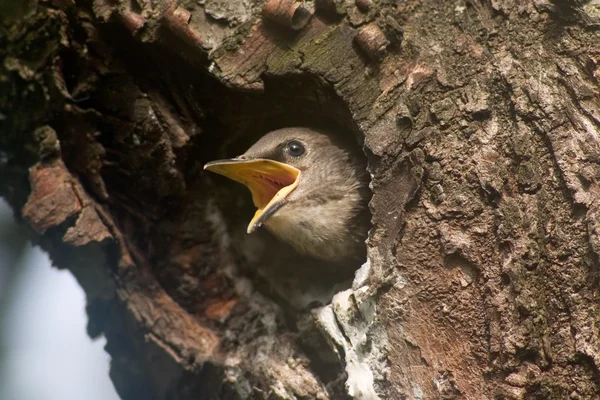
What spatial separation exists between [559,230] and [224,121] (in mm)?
1628

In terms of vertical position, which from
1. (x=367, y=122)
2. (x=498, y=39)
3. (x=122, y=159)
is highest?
(x=498, y=39)

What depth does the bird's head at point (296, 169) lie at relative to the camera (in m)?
2.87

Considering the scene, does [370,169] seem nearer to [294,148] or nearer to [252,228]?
[252,228]

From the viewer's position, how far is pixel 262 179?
2977mm

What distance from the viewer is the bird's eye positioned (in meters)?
2.96

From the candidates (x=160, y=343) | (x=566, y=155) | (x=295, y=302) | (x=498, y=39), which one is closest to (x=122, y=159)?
(x=160, y=343)

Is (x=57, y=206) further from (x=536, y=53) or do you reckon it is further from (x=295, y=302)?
(x=536, y=53)

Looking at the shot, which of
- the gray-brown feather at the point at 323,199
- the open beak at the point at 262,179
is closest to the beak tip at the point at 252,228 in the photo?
the open beak at the point at 262,179

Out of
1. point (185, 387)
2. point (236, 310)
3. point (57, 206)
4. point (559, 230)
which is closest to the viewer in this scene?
point (559, 230)

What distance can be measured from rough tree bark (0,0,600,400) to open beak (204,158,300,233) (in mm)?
209

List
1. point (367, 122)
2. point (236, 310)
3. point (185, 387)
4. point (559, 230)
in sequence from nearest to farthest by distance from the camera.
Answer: point (559, 230), point (367, 122), point (185, 387), point (236, 310)

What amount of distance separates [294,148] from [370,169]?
2.56 feet

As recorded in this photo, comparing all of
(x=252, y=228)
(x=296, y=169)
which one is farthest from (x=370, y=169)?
(x=296, y=169)

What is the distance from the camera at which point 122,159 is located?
2.84 m
